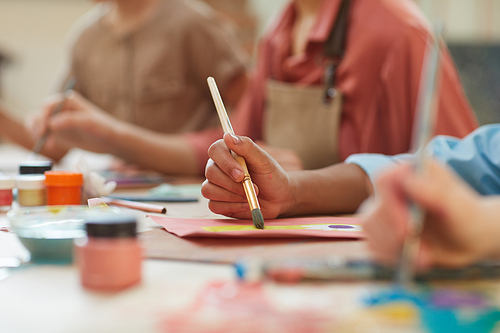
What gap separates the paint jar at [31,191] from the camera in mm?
593

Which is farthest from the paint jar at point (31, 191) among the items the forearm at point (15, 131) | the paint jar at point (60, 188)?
the forearm at point (15, 131)

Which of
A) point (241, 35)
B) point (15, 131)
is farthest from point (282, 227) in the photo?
point (241, 35)

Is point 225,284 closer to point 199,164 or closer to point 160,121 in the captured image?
point 199,164

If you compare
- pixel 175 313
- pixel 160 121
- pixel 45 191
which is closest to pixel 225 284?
pixel 175 313

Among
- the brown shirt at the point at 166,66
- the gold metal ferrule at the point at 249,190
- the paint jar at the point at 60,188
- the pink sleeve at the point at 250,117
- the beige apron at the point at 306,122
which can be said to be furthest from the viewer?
the brown shirt at the point at 166,66

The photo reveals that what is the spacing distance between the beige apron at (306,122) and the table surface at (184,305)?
24.4 inches

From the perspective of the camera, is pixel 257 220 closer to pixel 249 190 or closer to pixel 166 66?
pixel 249 190

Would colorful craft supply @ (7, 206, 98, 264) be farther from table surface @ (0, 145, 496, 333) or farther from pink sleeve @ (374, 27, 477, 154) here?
pink sleeve @ (374, 27, 477, 154)

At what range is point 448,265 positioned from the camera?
292 millimetres

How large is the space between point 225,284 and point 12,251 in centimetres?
20

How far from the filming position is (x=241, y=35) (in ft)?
9.65

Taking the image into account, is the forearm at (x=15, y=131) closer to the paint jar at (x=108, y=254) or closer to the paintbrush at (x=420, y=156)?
the paint jar at (x=108, y=254)

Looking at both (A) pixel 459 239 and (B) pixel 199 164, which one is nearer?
(A) pixel 459 239

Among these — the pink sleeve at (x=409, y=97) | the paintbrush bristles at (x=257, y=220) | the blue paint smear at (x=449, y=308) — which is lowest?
the blue paint smear at (x=449, y=308)
